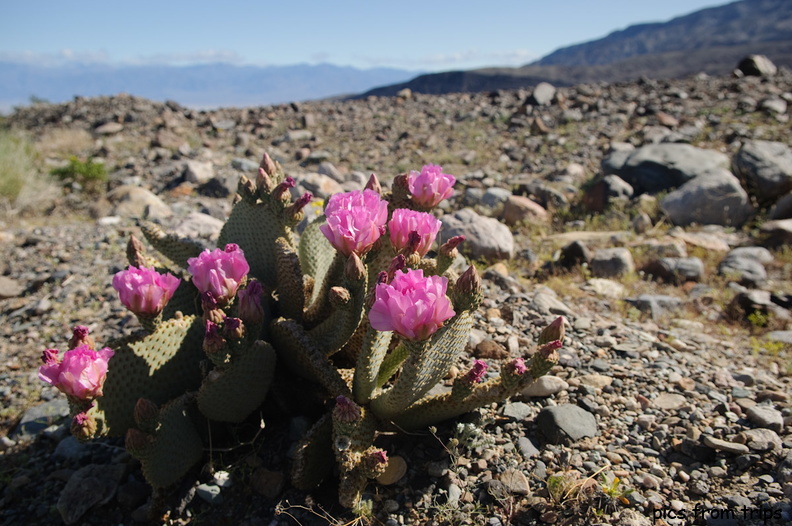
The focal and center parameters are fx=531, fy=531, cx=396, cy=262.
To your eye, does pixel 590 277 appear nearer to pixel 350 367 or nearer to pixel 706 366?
pixel 706 366

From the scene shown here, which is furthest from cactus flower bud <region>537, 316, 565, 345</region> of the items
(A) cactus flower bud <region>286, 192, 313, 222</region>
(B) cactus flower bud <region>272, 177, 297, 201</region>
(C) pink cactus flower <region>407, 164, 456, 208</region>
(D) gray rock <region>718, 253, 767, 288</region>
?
(D) gray rock <region>718, 253, 767, 288</region>

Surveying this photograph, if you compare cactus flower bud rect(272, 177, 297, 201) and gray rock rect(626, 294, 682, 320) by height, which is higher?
cactus flower bud rect(272, 177, 297, 201)

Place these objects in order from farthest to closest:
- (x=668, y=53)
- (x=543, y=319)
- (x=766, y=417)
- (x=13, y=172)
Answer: (x=668, y=53) → (x=13, y=172) → (x=543, y=319) → (x=766, y=417)

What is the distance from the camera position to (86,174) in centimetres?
759

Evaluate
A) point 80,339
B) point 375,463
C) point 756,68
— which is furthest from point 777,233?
point 756,68

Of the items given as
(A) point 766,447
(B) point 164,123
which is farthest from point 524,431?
(B) point 164,123

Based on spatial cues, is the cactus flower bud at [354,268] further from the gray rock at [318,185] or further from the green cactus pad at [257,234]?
the gray rock at [318,185]

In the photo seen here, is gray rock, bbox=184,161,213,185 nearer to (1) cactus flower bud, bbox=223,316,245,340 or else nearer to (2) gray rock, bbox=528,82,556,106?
(1) cactus flower bud, bbox=223,316,245,340

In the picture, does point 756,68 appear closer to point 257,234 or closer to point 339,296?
point 257,234

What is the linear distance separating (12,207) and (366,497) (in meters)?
7.01

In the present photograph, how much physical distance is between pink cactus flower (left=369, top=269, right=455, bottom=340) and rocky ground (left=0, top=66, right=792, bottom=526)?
83cm

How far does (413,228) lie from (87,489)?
6.37 feet

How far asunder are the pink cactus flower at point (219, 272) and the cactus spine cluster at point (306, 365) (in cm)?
2

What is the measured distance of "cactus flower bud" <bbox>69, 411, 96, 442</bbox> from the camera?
1.99m
